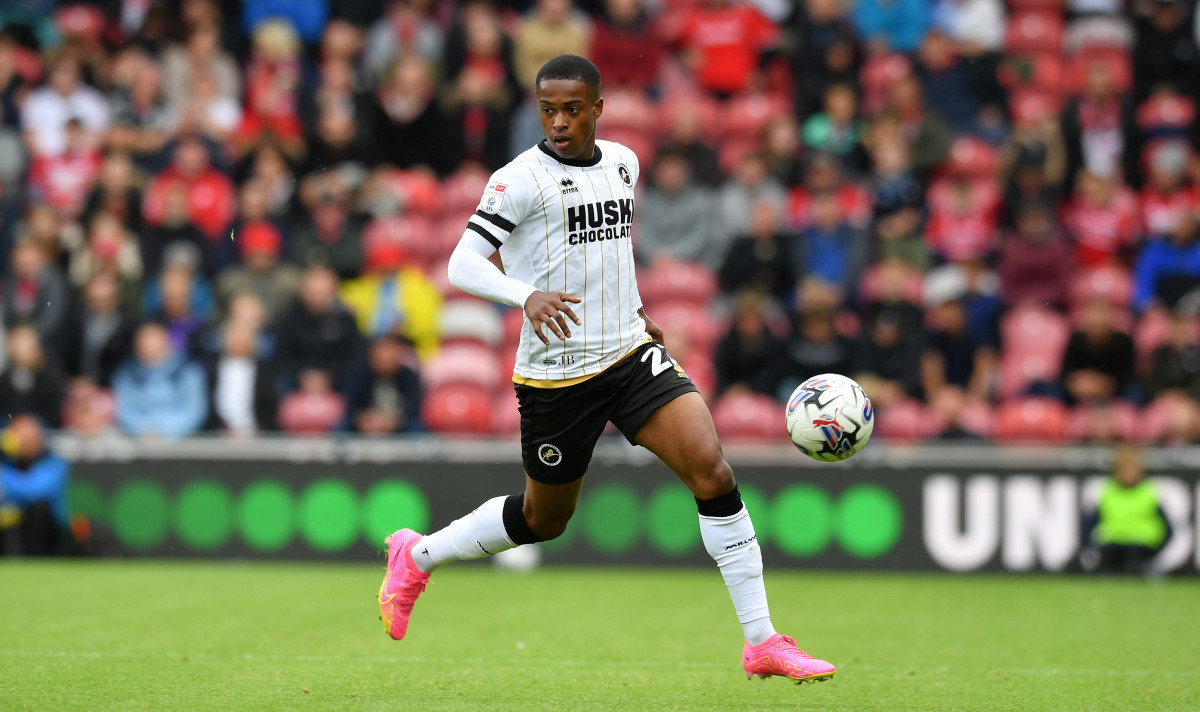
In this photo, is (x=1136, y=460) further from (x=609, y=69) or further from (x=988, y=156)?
(x=609, y=69)

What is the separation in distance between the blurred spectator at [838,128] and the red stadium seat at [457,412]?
4822 millimetres

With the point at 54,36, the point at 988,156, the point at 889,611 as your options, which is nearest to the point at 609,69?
the point at 988,156

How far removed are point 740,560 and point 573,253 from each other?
1437mm

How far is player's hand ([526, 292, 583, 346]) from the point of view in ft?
18.2

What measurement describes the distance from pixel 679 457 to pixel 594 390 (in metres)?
0.47

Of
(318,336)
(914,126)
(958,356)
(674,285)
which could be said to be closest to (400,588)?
(318,336)

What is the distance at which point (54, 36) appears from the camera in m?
18.3

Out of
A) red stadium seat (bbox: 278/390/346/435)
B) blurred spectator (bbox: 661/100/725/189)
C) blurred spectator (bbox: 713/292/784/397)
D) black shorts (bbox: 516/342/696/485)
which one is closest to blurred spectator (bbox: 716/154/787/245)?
blurred spectator (bbox: 661/100/725/189)

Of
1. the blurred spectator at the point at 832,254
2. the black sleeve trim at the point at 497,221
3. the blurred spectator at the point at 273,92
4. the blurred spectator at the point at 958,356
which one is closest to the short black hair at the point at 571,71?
the black sleeve trim at the point at 497,221

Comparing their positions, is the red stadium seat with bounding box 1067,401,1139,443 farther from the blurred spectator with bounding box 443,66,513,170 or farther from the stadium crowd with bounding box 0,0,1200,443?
the blurred spectator with bounding box 443,66,513,170

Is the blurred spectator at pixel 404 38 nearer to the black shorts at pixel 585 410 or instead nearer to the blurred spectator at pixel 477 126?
the blurred spectator at pixel 477 126

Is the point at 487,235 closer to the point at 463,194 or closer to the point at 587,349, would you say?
the point at 587,349

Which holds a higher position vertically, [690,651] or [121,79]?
[121,79]

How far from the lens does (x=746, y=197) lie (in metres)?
15.3
